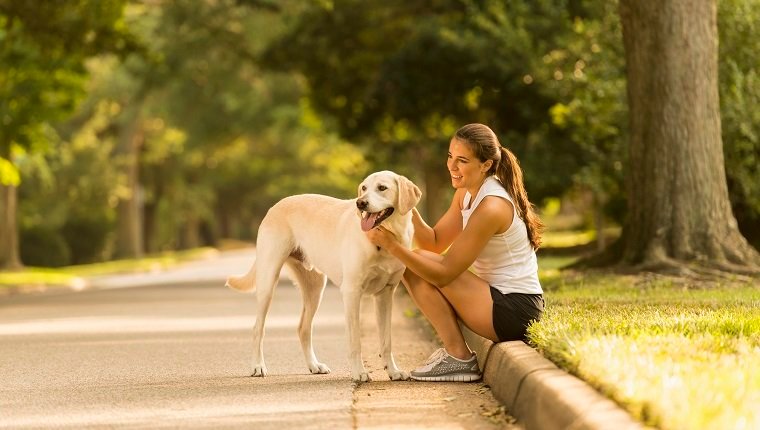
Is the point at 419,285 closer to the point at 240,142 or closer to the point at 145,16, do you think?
the point at 145,16

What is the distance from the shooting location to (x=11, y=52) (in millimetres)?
30922

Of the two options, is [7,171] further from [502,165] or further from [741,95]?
[502,165]

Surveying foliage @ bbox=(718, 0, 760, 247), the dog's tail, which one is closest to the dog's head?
the dog's tail

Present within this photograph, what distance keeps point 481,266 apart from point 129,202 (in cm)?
4347

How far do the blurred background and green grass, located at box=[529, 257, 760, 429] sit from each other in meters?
10.3

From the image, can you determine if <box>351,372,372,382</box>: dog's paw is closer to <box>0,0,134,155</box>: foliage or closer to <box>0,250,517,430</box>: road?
<box>0,250,517,430</box>: road

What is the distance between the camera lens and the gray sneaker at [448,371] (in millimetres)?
9164

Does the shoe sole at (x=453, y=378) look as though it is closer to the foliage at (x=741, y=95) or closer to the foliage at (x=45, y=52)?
the foliage at (x=741, y=95)

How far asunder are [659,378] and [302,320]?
13.5 feet

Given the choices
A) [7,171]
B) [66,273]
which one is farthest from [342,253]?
[66,273]

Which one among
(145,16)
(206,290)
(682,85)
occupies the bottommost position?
(206,290)

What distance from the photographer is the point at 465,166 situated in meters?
9.04

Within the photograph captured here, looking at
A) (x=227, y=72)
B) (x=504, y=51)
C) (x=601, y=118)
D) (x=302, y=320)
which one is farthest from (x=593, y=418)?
(x=227, y=72)

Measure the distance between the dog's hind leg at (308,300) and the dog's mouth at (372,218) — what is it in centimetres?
153
